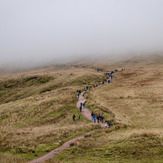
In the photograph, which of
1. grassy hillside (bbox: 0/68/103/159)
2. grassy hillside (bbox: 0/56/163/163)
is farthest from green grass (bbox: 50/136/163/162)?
grassy hillside (bbox: 0/68/103/159)

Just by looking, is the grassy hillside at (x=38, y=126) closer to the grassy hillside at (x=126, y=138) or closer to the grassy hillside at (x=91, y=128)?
the grassy hillside at (x=91, y=128)

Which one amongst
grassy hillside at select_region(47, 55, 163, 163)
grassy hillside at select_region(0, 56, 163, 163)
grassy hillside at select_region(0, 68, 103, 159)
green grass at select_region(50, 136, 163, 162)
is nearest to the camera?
green grass at select_region(50, 136, 163, 162)

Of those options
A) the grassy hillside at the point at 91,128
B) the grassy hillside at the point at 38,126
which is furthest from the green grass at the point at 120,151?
the grassy hillside at the point at 38,126

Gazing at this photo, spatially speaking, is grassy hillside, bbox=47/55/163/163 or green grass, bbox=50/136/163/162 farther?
grassy hillside, bbox=47/55/163/163

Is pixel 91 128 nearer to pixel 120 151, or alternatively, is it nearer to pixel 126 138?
pixel 126 138


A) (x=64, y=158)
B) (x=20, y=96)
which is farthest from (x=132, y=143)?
(x=20, y=96)

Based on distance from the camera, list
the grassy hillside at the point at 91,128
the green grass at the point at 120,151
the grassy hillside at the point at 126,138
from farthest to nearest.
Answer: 1. the grassy hillside at the point at 91,128
2. the grassy hillside at the point at 126,138
3. the green grass at the point at 120,151

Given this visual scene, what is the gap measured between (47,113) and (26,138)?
1485cm

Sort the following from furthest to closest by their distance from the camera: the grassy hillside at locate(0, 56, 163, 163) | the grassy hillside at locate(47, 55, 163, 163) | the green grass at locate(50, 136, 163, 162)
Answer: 1. the grassy hillside at locate(0, 56, 163, 163)
2. the grassy hillside at locate(47, 55, 163, 163)
3. the green grass at locate(50, 136, 163, 162)

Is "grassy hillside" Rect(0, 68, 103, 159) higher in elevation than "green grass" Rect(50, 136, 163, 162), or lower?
lower

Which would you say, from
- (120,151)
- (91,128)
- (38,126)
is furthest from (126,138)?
(38,126)

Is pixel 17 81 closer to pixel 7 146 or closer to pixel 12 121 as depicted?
pixel 12 121

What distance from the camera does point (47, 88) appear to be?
256ft

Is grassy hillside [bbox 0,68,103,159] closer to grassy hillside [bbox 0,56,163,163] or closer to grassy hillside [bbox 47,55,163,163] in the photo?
grassy hillside [bbox 0,56,163,163]
